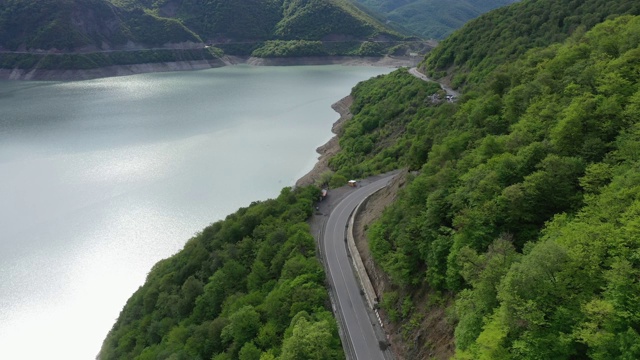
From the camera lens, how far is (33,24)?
414ft

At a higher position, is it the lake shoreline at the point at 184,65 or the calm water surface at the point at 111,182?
the lake shoreline at the point at 184,65

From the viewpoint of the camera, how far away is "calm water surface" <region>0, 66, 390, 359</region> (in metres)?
27.8

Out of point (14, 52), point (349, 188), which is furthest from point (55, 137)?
point (14, 52)

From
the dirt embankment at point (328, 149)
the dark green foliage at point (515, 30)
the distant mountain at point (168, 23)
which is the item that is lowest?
the dirt embankment at point (328, 149)

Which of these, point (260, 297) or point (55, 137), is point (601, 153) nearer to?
point (260, 297)

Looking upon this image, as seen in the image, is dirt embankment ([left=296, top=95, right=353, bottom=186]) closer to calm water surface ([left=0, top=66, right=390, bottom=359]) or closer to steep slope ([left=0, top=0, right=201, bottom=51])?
calm water surface ([left=0, top=66, right=390, bottom=359])

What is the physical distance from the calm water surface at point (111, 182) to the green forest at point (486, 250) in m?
4.76

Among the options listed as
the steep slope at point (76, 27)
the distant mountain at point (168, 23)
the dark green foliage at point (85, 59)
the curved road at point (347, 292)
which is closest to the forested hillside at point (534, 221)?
the curved road at point (347, 292)

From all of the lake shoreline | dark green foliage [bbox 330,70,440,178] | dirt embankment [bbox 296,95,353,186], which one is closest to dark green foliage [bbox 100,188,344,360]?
dark green foliage [bbox 330,70,440,178]

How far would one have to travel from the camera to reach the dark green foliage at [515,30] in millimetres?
37469

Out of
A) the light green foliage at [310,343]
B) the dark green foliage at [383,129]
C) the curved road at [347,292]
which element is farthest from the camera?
the dark green foliage at [383,129]

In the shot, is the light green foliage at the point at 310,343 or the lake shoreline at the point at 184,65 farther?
the lake shoreline at the point at 184,65

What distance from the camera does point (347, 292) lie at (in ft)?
65.8

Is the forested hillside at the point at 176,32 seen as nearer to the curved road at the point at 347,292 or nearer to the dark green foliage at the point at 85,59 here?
the dark green foliage at the point at 85,59
